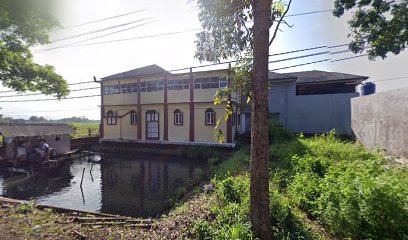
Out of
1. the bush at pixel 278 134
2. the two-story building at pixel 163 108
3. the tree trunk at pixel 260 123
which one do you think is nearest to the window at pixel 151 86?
the two-story building at pixel 163 108

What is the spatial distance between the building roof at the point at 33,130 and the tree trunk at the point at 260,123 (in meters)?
19.0

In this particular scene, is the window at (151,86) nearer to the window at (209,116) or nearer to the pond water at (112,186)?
the window at (209,116)

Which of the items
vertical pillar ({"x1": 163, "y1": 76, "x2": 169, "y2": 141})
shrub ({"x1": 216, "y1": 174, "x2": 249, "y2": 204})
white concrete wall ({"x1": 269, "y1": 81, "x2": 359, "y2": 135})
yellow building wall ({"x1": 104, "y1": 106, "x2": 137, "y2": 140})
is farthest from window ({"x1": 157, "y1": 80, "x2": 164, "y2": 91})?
shrub ({"x1": 216, "y1": 174, "x2": 249, "y2": 204})

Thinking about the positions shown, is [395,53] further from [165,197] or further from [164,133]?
[164,133]

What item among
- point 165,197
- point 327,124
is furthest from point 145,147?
point 327,124

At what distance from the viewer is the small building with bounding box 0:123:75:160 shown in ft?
52.6

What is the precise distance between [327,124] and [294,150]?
13.0 meters

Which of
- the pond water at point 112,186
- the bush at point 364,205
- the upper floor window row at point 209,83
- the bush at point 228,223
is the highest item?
the upper floor window row at point 209,83

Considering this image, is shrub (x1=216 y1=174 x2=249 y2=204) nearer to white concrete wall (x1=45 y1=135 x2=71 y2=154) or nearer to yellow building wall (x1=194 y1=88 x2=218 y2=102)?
yellow building wall (x1=194 y1=88 x2=218 y2=102)

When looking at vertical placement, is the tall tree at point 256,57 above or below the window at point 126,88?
below

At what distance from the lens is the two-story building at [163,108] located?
19.8m

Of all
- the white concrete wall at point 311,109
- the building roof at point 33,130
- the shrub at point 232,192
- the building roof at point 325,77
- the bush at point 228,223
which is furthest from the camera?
the building roof at point 325,77

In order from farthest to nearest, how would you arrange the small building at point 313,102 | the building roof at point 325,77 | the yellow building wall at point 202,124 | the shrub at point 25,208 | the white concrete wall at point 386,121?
1. the building roof at point 325,77
2. the small building at point 313,102
3. the yellow building wall at point 202,124
4. the white concrete wall at point 386,121
5. the shrub at point 25,208

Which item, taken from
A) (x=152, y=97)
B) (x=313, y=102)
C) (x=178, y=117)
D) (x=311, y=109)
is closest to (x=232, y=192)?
(x=178, y=117)
